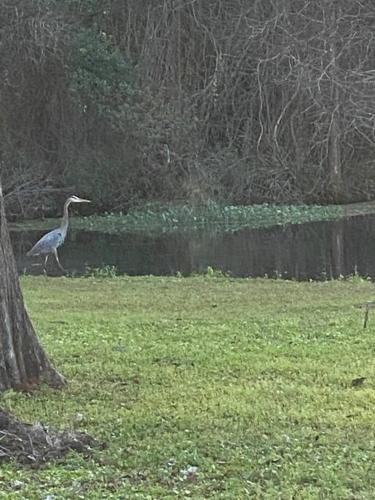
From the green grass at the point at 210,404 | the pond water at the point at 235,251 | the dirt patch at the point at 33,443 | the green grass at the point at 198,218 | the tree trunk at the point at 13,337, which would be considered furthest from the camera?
the green grass at the point at 198,218

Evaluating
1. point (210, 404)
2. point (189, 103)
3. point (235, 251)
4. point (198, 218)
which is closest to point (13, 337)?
point (210, 404)

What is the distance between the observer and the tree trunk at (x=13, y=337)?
592cm

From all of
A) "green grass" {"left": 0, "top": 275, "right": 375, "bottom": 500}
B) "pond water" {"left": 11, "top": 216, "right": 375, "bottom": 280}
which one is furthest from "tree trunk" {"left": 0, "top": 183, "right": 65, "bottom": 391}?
"pond water" {"left": 11, "top": 216, "right": 375, "bottom": 280}

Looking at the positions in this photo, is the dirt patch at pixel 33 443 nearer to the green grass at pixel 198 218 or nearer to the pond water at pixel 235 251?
the pond water at pixel 235 251

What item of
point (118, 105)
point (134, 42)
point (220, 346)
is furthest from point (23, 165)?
point (220, 346)

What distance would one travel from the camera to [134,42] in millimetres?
25281

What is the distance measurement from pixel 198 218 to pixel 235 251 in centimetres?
470

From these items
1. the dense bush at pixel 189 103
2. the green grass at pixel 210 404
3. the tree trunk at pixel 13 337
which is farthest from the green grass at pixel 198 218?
the tree trunk at pixel 13 337

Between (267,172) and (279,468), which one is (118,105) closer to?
(267,172)

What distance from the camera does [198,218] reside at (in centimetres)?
2297

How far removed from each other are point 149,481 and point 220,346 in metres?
3.26

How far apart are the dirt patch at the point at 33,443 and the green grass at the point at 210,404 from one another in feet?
0.26

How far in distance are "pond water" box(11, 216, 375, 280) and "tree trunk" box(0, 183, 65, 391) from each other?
373 inches

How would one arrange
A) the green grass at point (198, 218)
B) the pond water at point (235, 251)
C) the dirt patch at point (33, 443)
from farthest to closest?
1. the green grass at point (198, 218)
2. the pond water at point (235, 251)
3. the dirt patch at point (33, 443)
